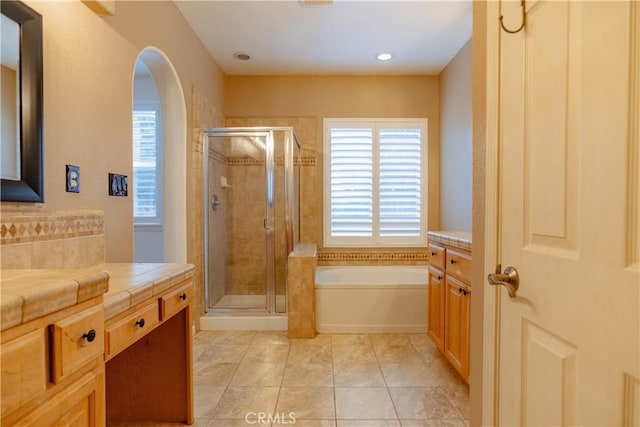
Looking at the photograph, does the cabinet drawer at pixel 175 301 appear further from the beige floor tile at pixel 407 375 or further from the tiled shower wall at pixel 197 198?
the beige floor tile at pixel 407 375

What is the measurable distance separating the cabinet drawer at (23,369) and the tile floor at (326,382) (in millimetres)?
1274

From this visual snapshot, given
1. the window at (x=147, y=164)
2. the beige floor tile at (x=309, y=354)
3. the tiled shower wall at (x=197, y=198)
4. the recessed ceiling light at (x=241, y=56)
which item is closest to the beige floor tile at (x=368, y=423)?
the beige floor tile at (x=309, y=354)

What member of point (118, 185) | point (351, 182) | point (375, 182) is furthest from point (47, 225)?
point (375, 182)

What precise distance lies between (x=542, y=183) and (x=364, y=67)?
123 inches

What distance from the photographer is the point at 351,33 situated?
283cm

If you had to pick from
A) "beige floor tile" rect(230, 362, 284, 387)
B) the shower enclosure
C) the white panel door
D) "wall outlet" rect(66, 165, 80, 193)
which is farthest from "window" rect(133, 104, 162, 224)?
the white panel door

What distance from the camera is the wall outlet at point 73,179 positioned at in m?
1.38

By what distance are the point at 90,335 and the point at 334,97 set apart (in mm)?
3470

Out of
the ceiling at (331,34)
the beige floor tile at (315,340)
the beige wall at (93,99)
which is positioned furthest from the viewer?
the beige floor tile at (315,340)

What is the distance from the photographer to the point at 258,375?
2.15 m

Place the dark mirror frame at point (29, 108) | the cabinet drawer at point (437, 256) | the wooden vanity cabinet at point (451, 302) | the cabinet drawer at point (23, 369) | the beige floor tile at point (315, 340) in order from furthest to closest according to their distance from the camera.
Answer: the beige floor tile at point (315, 340) → the cabinet drawer at point (437, 256) → the wooden vanity cabinet at point (451, 302) → the dark mirror frame at point (29, 108) → the cabinet drawer at point (23, 369)

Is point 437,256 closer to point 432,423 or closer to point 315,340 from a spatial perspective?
point 432,423

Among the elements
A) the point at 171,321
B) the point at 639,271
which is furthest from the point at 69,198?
the point at 639,271

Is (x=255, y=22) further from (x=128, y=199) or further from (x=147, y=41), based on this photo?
(x=128, y=199)
